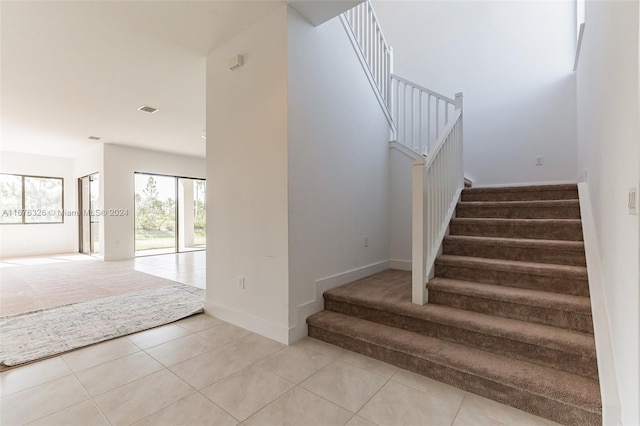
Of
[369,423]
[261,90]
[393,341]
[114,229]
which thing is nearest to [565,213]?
[393,341]

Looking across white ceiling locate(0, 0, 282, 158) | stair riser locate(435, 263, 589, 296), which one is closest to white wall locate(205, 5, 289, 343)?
white ceiling locate(0, 0, 282, 158)

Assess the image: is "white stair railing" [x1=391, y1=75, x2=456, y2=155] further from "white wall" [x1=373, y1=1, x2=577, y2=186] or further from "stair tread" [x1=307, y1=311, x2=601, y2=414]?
"stair tread" [x1=307, y1=311, x2=601, y2=414]

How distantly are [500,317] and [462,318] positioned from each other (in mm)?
286

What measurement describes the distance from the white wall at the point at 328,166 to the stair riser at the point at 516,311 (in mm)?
1007

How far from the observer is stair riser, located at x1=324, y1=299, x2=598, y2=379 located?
1.57 metres

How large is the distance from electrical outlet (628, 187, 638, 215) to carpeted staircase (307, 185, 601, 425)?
895 mm

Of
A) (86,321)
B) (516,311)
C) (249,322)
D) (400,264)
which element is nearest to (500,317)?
(516,311)

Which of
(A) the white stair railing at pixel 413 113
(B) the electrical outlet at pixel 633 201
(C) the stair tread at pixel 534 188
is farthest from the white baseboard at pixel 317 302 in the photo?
(A) the white stair railing at pixel 413 113

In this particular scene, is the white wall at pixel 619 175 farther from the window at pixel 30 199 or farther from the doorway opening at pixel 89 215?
the window at pixel 30 199

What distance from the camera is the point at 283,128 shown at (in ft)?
7.51

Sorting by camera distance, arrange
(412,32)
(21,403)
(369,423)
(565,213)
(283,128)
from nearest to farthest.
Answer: (369,423), (21,403), (283,128), (565,213), (412,32)

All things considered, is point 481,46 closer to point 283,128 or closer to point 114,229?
point 283,128

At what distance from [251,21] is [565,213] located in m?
3.35

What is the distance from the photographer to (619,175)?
1376 millimetres
